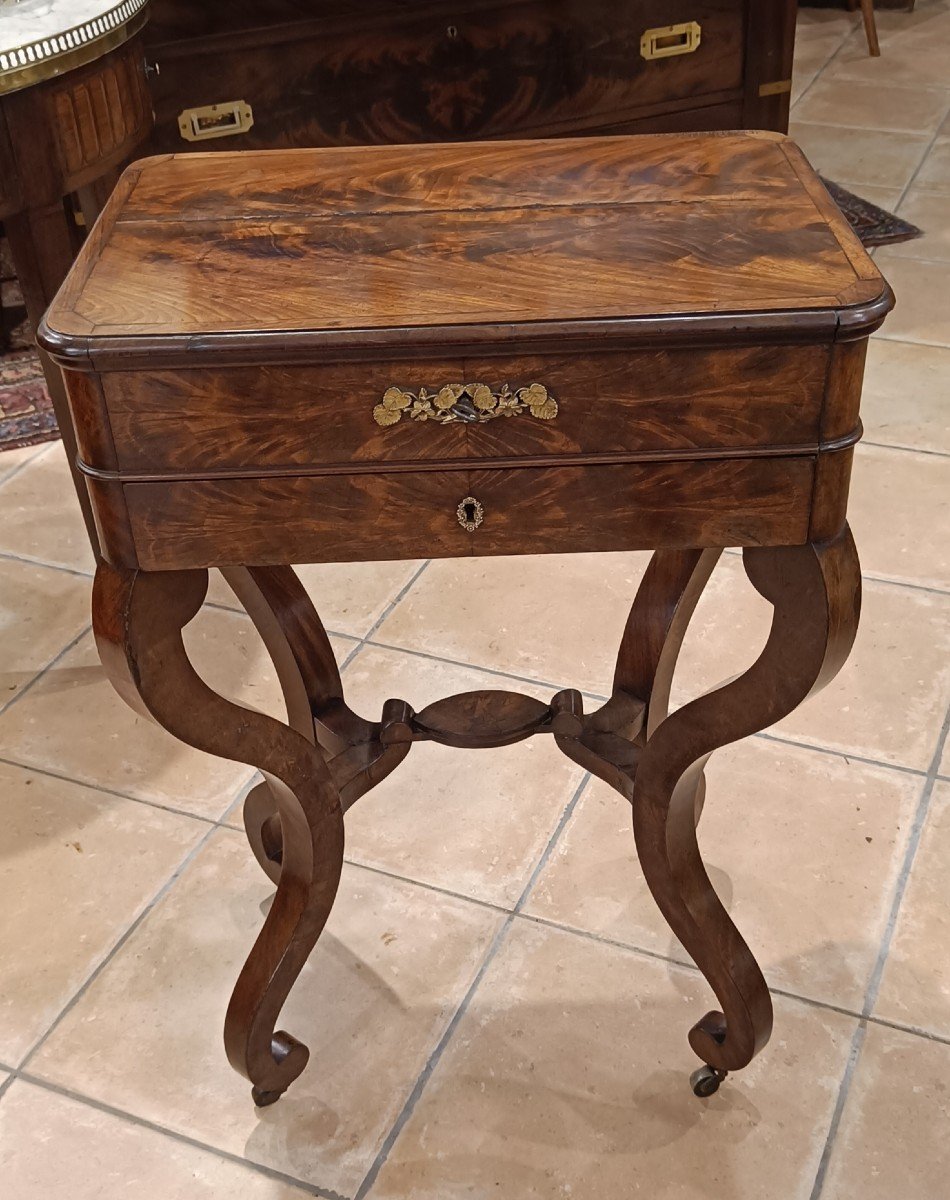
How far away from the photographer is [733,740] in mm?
1224

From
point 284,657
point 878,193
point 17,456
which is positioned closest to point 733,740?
point 284,657

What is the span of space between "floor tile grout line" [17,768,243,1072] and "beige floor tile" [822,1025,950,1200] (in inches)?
34.4

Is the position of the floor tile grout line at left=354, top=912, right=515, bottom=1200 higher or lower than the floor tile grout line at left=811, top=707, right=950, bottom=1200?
higher

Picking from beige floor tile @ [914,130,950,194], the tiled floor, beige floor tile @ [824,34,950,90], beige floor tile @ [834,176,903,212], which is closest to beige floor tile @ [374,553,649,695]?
the tiled floor

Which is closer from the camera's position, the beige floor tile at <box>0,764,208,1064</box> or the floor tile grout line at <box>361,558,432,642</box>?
the beige floor tile at <box>0,764,208,1064</box>

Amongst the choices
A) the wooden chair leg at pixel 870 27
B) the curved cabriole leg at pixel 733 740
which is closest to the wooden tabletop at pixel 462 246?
the curved cabriole leg at pixel 733 740

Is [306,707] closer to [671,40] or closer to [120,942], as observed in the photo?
[120,942]

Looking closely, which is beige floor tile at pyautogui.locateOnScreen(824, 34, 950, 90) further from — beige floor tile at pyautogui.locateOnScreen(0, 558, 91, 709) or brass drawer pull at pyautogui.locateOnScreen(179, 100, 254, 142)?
beige floor tile at pyautogui.locateOnScreen(0, 558, 91, 709)

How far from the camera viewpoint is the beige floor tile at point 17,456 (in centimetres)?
268

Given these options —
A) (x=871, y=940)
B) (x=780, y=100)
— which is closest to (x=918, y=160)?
(x=780, y=100)

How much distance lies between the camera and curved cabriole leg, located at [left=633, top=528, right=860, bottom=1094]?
3.69 ft

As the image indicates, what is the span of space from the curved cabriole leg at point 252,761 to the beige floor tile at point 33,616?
88 cm

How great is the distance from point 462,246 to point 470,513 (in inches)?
8.7

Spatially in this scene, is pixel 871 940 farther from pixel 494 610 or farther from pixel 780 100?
pixel 780 100
